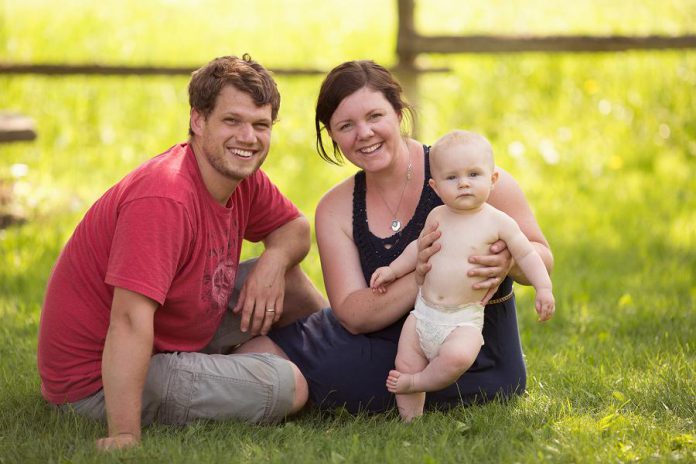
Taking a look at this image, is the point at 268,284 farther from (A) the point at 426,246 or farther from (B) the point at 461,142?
(B) the point at 461,142

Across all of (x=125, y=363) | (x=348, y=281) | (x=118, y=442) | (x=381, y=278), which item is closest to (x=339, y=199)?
(x=348, y=281)

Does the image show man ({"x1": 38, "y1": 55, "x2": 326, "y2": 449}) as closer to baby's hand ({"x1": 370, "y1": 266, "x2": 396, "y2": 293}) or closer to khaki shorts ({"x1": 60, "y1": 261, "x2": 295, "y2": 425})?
khaki shorts ({"x1": 60, "y1": 261, "x2": 295, "y2": 425})

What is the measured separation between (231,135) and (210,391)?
3.07 ft

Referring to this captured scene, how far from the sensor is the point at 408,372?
3.48m

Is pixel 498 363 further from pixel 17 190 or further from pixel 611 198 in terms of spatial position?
pixel 17 190

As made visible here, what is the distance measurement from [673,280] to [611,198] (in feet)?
5.86

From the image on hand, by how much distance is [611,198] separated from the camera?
23.6 feet

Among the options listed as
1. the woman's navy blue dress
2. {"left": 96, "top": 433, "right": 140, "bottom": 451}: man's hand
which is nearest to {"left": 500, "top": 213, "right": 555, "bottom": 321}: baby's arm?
the woman's navy blue dress

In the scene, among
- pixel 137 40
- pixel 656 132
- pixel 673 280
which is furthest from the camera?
pixel 137 40

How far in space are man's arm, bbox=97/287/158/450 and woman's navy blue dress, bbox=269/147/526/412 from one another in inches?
31.0

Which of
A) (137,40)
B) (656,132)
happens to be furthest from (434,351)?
(137,40)

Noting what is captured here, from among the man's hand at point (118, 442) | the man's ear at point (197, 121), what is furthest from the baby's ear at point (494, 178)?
the man's hand at point (118, 442)

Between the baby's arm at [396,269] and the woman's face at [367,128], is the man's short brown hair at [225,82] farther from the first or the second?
the baby's arm at [396,269]

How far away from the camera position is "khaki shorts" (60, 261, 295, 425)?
11.4 feet
